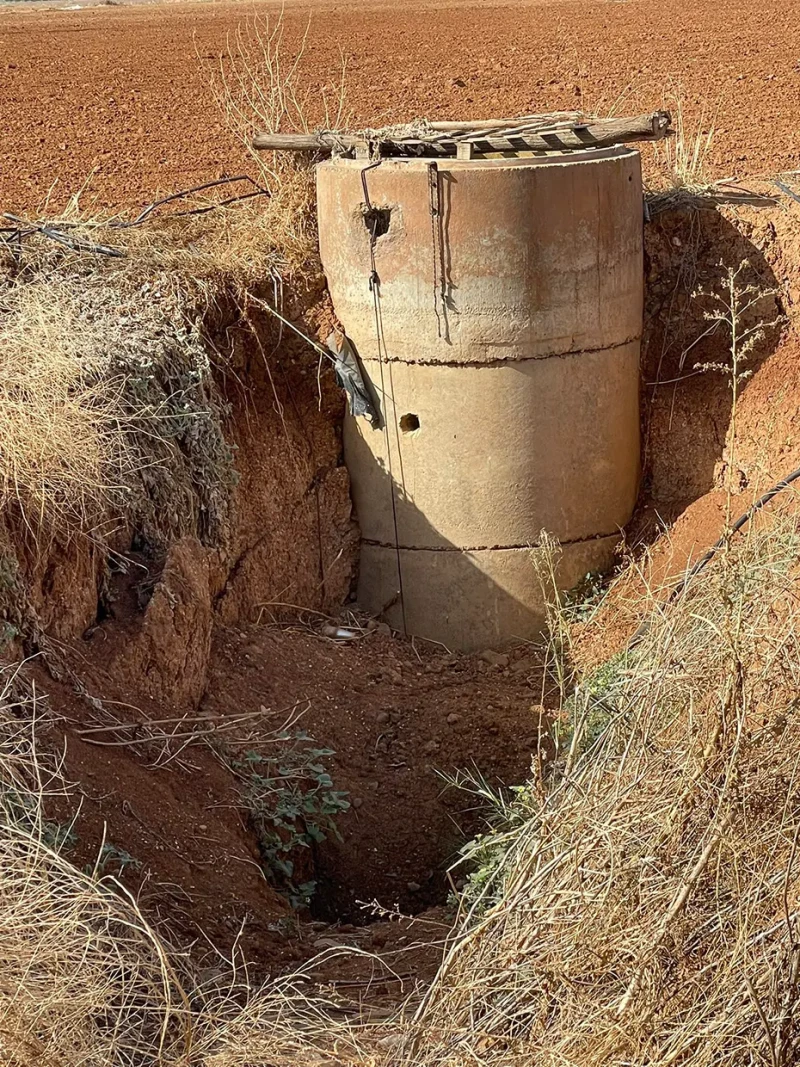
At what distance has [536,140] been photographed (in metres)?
6.74

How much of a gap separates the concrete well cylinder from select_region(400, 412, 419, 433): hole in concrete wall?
0.02 meters

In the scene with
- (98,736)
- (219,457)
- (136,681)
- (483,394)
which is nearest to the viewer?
(98,736)

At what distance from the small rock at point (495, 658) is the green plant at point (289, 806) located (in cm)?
143

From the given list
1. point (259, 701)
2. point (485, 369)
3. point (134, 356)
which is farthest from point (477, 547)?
point (134, 356)

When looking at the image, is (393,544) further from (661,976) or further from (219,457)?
(661,976)

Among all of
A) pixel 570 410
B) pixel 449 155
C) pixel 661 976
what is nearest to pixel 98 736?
pixel 661 976

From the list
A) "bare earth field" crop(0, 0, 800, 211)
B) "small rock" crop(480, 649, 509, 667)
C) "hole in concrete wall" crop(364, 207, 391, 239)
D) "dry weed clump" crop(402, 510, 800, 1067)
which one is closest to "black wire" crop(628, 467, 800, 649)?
"dry weed clump" crop(402, 510, 800, 1067)

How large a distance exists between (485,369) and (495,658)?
4.76ft

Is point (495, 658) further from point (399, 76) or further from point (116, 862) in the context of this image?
point (399, 76)

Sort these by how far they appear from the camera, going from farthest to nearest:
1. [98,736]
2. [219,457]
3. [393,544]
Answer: [393,544] < [219,457] < [98,736]

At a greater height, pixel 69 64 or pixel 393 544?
pixel 69 64

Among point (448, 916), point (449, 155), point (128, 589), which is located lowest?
point (448, 916)

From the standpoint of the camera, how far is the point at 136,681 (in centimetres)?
517

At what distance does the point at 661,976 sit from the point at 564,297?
4147 mm
